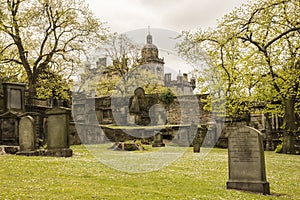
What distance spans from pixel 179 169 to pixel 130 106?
2238cm

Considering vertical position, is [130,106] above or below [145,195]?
above

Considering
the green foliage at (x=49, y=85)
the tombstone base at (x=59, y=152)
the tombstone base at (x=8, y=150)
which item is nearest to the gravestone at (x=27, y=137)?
the tombstone base at (x=8, y=150)

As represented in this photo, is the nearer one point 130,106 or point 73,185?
point 73,185

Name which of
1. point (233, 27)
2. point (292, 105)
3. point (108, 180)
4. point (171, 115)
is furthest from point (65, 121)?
point (171, 115)

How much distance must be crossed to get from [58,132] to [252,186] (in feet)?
27.3

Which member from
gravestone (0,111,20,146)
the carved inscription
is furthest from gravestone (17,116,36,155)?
the carved inscription

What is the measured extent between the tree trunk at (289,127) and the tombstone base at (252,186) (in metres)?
13.4

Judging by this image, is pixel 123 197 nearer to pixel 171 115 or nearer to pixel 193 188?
pixel 193 188

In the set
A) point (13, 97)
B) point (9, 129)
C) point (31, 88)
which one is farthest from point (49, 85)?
point (9, 129)

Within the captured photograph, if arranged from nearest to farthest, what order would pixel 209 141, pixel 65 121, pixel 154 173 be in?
1. pixel 154 173
2. pixel 65 121
3. pixel 209 141

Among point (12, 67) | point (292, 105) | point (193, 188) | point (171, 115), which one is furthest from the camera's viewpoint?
point (171, 115)

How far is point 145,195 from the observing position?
306 inches

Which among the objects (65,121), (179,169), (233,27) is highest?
(233,27)

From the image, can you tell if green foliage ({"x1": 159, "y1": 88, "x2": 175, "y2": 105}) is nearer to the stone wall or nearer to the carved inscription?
the stone wall
